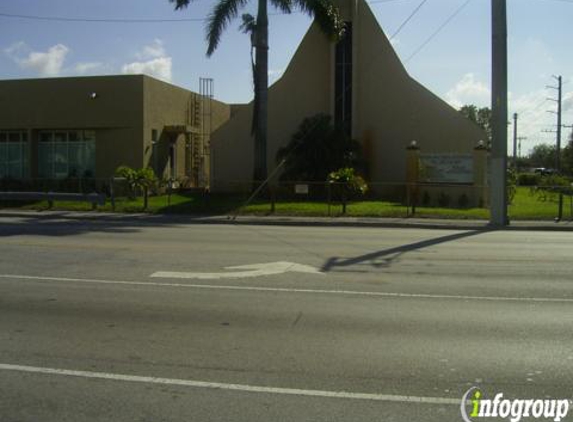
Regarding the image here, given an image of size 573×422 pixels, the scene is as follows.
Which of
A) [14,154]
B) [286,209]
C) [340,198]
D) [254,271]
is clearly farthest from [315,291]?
[14,154]

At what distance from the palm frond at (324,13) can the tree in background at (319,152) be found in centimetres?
411

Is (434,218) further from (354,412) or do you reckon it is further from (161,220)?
(354,412)

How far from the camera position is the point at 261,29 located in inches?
1110

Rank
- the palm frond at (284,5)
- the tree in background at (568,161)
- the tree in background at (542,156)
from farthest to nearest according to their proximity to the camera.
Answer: the tree in background at (542,156), the tree in background at (568,161), the palm frond at (284,5)

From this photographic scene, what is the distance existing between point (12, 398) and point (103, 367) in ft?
2.90

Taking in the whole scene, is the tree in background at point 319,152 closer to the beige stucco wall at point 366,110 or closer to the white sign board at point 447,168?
the beige stucco wall at point 366,110

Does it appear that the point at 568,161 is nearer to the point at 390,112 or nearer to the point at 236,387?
the point at 390,112

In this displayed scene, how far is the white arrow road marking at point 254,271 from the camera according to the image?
1044 cm

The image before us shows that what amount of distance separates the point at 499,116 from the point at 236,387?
18.4 m

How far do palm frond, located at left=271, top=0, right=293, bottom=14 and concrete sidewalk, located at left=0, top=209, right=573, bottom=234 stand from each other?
9.74 metres

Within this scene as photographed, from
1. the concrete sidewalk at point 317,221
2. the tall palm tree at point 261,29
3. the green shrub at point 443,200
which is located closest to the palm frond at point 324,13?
the tall palm tree at point 261,29

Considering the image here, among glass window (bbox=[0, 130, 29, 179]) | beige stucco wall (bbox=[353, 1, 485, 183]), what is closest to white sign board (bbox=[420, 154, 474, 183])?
beige stucco wall (bbox=[353, 1, 485, 183])

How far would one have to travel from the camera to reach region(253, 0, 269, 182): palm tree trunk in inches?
Result: 1111

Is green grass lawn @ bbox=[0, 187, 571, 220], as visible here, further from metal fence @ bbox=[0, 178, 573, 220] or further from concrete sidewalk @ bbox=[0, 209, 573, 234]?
concrete sidewalk @ bbox=[0, 209, 573, 234]
